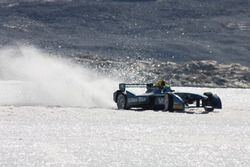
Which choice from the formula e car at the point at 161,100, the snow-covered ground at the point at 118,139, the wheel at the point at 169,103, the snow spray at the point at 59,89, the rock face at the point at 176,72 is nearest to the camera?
the snow-covered ground at the point at 118,139

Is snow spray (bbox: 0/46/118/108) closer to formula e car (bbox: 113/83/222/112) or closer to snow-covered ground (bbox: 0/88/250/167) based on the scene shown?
formula e car (bbox: 113/83/222/112)

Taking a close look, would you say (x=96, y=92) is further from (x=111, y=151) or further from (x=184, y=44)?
(x=184, y=44)

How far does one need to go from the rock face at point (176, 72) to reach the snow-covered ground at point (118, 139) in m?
96.7

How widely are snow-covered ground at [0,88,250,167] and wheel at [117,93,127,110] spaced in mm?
3355

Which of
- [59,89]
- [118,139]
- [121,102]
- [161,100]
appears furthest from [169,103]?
[118,139]

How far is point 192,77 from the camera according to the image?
5261 inches

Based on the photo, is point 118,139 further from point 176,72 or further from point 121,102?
point 176,72

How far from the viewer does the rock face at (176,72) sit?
426 ft

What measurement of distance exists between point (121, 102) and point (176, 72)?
11130 cm

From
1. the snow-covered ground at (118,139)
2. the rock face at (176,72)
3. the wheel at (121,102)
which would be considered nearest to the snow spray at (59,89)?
the wheel at (121,102)

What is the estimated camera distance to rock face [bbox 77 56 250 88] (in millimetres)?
129750

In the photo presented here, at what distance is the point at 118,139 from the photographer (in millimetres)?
21172

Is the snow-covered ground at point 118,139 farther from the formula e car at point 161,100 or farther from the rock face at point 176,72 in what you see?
the rock face at point 176,72

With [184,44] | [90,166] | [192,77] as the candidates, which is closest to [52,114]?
[90,166]
